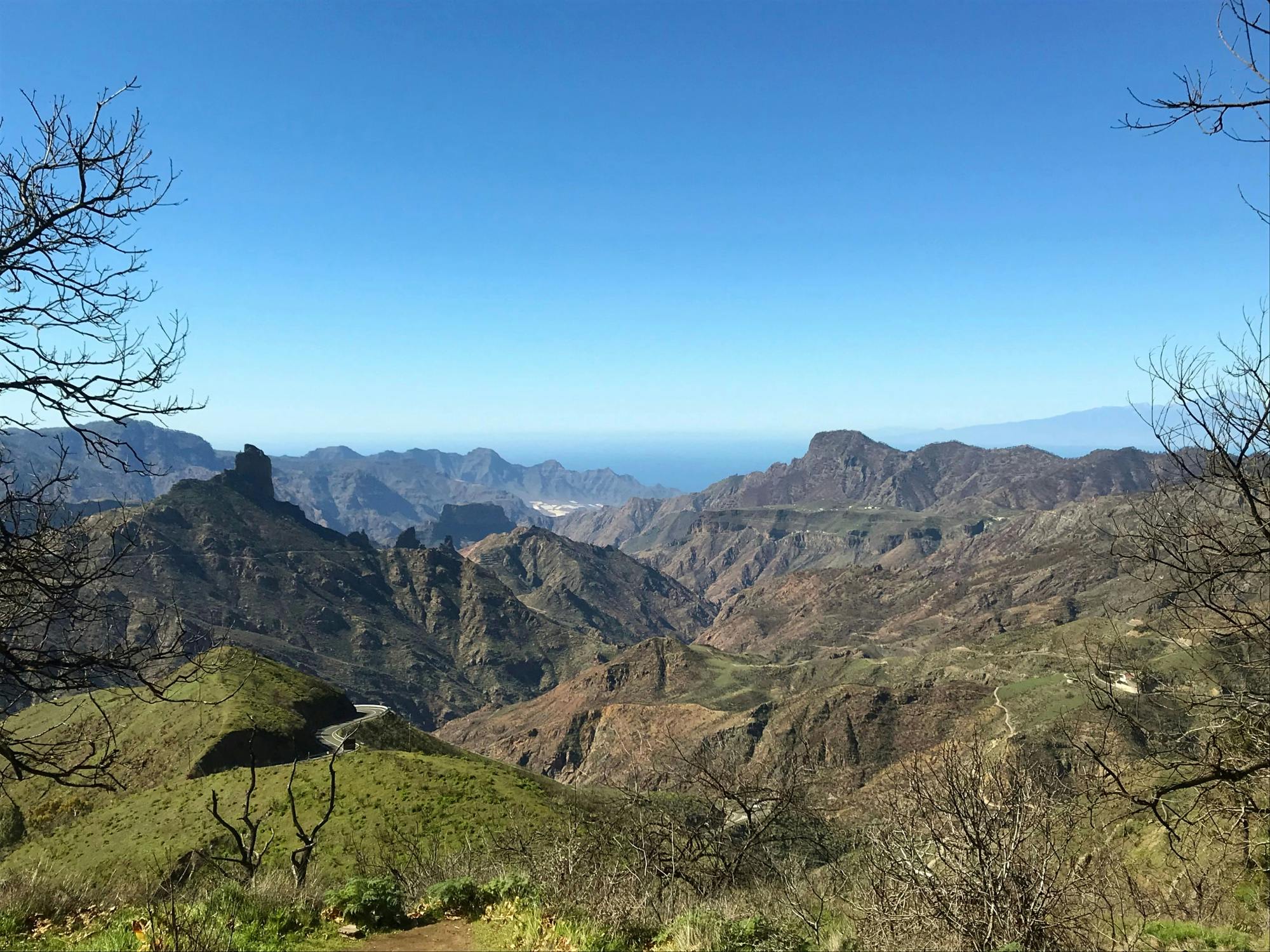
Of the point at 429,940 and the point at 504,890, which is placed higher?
the point at 504,890

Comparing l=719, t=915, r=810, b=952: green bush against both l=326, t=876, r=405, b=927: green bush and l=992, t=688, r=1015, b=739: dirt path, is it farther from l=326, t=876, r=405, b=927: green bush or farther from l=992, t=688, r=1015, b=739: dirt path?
l=992, t=688, r=1015, b=739: dirt path

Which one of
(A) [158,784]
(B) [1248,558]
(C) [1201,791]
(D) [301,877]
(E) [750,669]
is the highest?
(B) [1248,558]

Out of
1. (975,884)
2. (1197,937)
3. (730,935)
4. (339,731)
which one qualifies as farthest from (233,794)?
(1197,937)

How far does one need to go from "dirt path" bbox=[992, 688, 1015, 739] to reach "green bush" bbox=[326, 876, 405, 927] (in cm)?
7154

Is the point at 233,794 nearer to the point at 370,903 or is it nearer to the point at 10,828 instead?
the point at 10,828

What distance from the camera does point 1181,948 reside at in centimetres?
918

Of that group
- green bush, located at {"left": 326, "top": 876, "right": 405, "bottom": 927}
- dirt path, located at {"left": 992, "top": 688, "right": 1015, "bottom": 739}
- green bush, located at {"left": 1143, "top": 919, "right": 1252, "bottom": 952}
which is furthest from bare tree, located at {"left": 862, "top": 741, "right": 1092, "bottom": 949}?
dirt path, located at {"left": 992, "top": 688, "right": 1015, "bottom": 739}

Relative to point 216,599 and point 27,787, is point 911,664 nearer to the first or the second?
point 27,787

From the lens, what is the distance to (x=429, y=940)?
10961 millimetres

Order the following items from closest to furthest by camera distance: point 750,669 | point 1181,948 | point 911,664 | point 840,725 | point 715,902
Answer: point 1181,948, point 715,902, point 840,725, point 911,664, point 750,669

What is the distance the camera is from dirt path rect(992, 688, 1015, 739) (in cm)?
7322

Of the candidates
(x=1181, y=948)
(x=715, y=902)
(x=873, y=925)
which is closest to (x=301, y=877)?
(x=715, y=902)

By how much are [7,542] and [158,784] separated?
51.5 metres

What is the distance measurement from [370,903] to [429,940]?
1210mm
